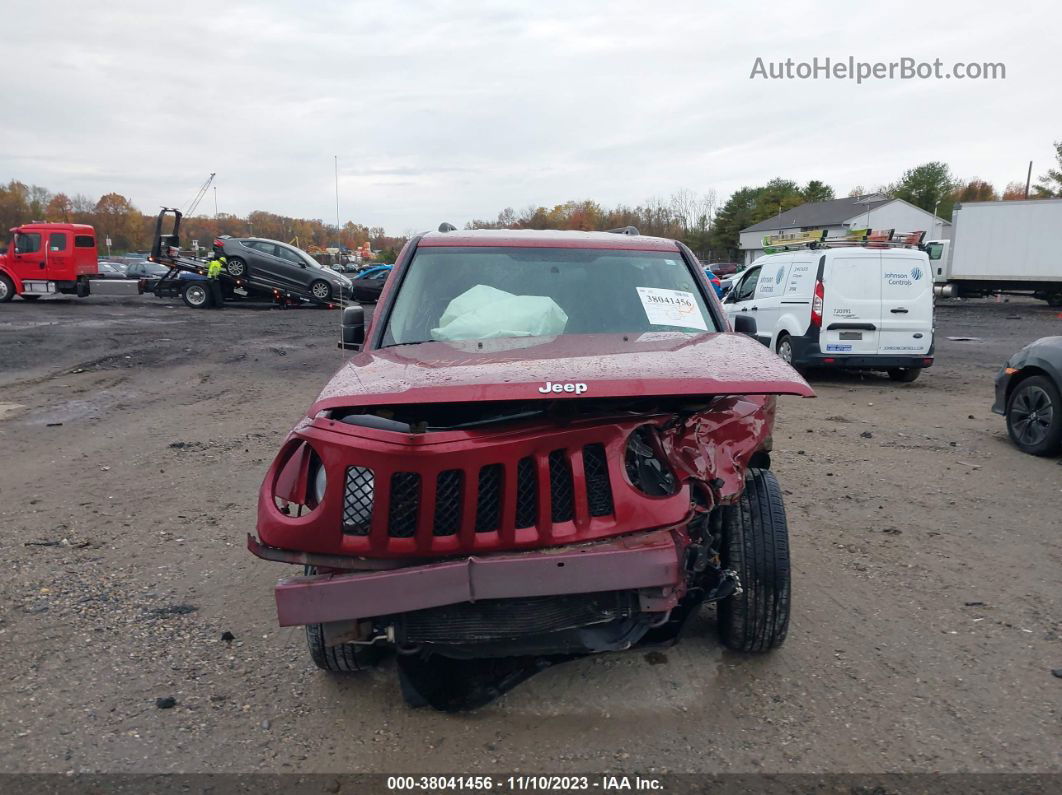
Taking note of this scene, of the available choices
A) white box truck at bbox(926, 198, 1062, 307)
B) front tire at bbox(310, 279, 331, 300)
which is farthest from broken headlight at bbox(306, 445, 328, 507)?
white box truck at bbox(926, 198, 1062, 307)

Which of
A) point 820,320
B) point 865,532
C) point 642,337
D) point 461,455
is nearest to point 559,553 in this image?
point 461,455

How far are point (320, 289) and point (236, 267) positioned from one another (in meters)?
2.63

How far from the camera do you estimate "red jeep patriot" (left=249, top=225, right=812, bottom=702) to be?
253 centimetres

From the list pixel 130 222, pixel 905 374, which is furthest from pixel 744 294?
pixel 130 222

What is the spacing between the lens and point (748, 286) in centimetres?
1295

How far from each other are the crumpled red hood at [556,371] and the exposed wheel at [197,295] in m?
23.3

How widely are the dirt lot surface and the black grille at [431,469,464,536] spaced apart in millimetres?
836

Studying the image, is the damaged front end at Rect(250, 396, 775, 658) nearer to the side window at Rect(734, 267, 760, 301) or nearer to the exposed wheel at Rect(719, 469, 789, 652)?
the exposed wheel at Rect(719, 469, 789, 652)

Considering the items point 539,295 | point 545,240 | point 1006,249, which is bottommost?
point 539,295

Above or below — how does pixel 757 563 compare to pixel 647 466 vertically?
below

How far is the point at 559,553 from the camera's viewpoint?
8.38ft

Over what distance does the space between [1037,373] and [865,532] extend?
328cm

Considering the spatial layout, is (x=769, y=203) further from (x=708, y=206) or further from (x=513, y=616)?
(x=513, y=616)

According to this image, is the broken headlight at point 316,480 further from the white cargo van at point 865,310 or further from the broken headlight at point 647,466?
the white cargo van at point 865,310
